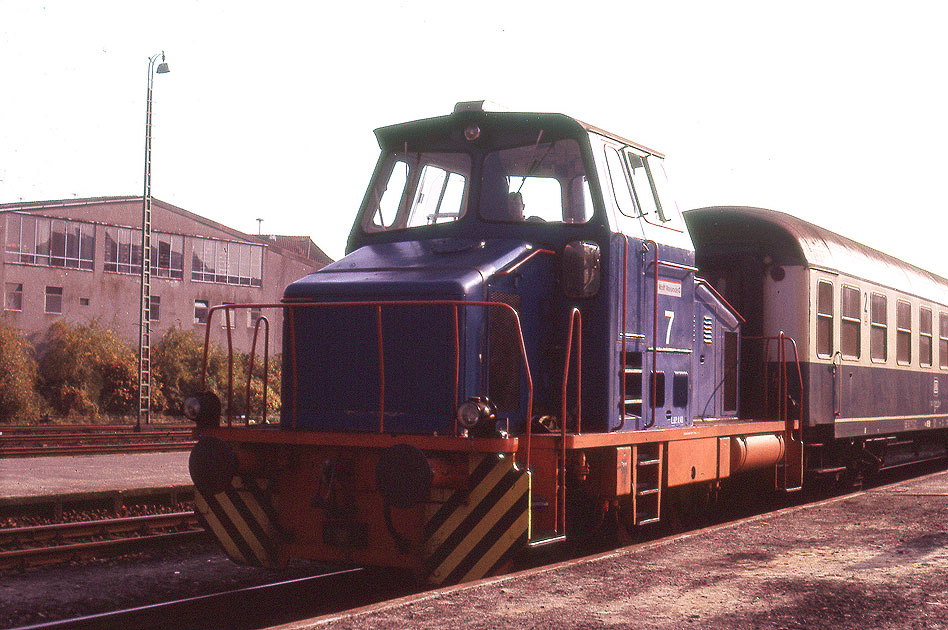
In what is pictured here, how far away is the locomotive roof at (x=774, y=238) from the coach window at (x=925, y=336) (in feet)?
8.76

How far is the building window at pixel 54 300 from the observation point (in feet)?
155

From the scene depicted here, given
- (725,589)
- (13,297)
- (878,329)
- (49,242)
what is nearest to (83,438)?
(878,329)

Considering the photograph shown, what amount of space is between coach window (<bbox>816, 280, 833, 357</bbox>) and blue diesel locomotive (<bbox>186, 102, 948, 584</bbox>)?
234cm

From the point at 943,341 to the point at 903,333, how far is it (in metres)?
2.48

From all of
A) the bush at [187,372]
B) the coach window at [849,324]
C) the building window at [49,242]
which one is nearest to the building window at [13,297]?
the building window at [49,242]

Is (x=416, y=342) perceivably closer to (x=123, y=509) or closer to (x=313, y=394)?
(x=313, y=394)

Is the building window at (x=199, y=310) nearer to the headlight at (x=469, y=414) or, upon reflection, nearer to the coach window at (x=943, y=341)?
the coach window at (x=943, y=341)

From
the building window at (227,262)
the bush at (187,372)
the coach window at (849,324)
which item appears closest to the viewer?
the coach window at (849,324)

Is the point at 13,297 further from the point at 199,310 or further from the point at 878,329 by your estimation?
the point at 878,329

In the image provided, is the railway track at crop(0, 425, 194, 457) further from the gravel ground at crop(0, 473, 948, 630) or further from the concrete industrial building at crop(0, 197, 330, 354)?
the concrete industrial building at crop(0, 197, 330, 354)

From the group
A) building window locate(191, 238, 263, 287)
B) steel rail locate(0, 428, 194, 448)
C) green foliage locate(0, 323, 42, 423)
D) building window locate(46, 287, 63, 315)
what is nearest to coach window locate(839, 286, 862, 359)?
steel rail locate(0, 428, 194, 448)

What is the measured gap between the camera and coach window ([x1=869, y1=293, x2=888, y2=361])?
515 inches

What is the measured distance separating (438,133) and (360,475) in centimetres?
282

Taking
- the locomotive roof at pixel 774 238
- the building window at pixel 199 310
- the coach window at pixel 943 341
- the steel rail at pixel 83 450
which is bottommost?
the steel rail at pixel 83 450
